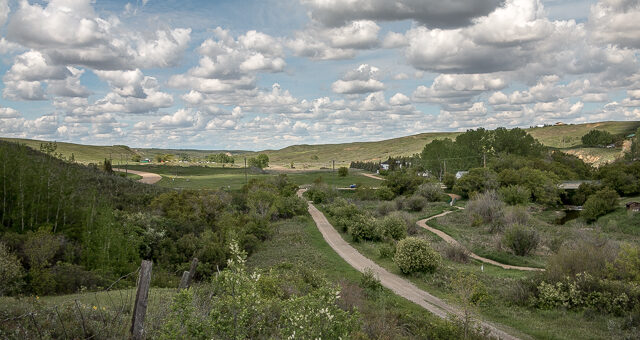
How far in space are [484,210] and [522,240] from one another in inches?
735

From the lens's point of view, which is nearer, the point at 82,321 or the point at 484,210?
the point at 82,321

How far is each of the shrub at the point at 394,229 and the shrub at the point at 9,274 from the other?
1073 inches

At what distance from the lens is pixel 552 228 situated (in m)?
46.3

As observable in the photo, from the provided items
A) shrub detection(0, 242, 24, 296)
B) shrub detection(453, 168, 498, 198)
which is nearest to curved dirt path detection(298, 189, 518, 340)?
shrub detection(0, 242, 24, 296)

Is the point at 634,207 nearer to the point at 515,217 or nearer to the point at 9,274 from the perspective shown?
the point at 515,217

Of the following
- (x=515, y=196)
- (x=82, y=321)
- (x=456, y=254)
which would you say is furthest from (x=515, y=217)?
(x=82, y=321)

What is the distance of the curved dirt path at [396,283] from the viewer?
1736 cm

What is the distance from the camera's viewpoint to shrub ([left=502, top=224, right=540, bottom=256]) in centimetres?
3303

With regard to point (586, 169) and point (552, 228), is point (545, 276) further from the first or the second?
point (586, 169)

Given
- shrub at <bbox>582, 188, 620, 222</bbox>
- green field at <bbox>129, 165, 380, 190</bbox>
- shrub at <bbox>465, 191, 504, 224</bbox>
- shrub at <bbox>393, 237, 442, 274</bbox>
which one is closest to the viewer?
shrub at <bbox>393, 237, 442, 274</bbox>

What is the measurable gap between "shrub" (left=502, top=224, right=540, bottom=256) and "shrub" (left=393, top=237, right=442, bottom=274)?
12.4m

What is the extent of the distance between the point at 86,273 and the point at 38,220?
25.4 feet

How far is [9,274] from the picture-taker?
14172 millimetres

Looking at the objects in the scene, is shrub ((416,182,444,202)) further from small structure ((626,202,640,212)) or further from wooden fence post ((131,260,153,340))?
wooden fence post ((131,260,153,340))
